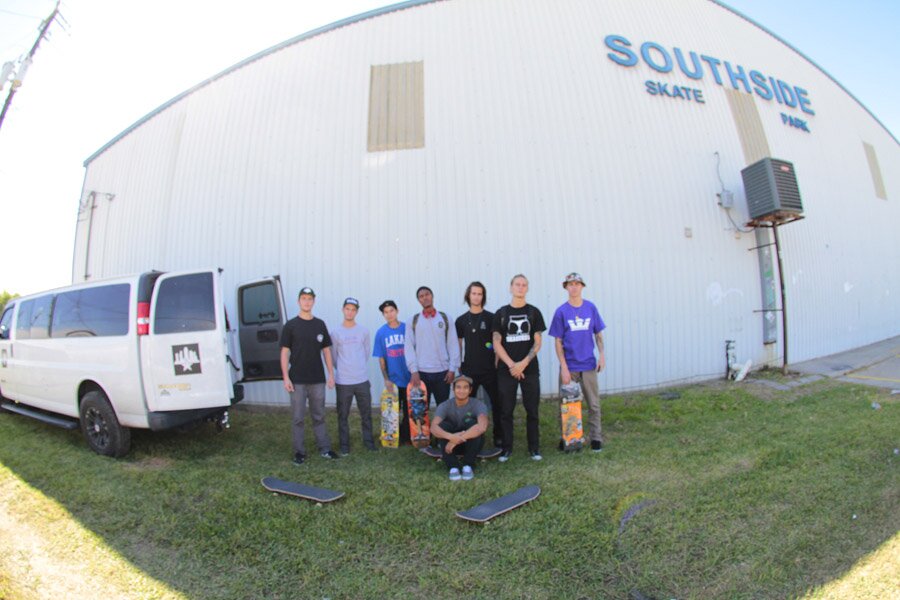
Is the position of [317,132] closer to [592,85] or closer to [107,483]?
[592,85]

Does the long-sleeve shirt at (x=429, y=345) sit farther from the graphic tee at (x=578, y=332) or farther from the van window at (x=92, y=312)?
the van window at (x=92, y=312)

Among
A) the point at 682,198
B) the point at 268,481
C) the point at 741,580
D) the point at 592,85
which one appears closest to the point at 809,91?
the point at 682,198

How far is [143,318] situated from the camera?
4793mm

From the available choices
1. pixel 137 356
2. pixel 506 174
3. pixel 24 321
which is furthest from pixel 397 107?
pixel 24 321

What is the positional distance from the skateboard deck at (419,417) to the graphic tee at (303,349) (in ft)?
3.47

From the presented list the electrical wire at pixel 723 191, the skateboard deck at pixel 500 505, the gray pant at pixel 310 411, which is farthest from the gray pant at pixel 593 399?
the electrical wire at pixel 723 191

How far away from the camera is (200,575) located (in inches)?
112

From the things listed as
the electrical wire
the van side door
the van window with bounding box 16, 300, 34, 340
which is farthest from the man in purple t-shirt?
the van side door

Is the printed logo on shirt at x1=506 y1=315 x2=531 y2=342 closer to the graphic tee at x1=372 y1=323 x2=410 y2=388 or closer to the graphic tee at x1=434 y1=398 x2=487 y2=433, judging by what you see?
the graphic tee at x1=434 y1=398 x2=487 y2=433

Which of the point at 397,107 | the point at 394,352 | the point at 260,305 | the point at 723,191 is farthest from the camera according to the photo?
the point at 723,191

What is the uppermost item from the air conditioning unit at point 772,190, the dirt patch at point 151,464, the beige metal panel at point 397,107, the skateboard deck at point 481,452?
the beige metal panel at point 397,107

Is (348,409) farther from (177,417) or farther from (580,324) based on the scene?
(580,324)

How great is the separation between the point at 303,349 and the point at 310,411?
→ 2.29 feet

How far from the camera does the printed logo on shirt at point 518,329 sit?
4.63 m
